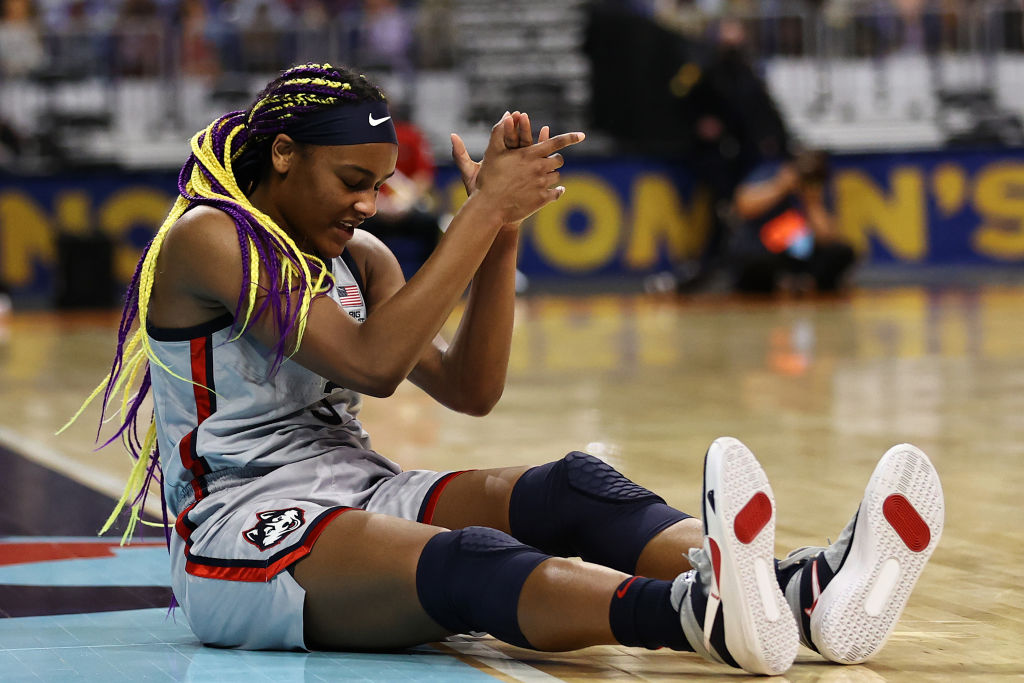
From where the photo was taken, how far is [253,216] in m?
3.03

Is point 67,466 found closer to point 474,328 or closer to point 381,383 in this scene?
point 474,328

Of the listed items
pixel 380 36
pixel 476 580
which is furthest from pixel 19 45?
pixel 476 580

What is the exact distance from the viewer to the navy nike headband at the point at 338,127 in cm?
304

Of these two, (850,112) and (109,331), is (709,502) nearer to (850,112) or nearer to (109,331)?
(109,331)

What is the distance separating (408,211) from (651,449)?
7103mm

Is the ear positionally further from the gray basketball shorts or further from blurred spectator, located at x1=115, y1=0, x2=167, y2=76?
blurred spectator, located at x1=115, y1=0, x2=167, y2=76

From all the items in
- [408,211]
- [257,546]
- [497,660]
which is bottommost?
[408,211]

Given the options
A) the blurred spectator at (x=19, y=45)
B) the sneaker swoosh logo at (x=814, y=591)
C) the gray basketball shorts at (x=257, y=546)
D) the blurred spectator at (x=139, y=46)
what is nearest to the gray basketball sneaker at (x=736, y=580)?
the sneaker swoosh logo at (x=814, y=591)

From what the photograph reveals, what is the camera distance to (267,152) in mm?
3139

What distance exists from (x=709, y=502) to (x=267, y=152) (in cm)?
118

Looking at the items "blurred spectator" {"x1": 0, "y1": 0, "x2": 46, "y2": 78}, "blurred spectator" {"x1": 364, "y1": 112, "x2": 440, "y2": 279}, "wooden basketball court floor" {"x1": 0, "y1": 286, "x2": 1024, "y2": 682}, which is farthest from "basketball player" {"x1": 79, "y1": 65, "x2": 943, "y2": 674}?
"blurred spectator" {"x1": 0, "y1": 0, "x2": 46, "y2": 78}

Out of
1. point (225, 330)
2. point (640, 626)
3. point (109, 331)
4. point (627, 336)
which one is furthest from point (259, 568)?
point (109, 331)

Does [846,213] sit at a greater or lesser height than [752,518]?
lesser

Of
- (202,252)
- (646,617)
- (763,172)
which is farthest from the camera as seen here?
Result: (763,172)
